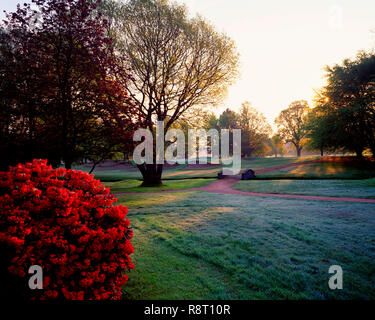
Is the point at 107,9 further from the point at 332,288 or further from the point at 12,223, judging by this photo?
the point at 332,288

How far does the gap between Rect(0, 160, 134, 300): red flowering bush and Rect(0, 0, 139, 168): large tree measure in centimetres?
608

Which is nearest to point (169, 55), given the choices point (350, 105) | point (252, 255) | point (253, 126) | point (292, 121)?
point (252, 255)

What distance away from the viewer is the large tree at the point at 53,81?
24.4 feet

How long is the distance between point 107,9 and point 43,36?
36.3 feet

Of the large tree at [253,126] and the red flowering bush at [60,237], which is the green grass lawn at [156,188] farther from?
the large tree at [253,126]

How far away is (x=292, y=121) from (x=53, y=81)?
6513 cm

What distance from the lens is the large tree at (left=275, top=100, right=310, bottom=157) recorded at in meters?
57.1

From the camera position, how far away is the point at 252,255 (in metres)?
4.36

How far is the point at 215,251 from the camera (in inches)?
178

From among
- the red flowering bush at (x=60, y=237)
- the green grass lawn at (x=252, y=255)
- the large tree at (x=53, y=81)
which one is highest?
the large tree at (x=53, y=81)

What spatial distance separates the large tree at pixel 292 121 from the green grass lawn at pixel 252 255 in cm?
5837

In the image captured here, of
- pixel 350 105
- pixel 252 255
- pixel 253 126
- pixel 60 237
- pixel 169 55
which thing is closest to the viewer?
pixel 60 237

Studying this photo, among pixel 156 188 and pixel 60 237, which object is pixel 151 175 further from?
pixel 60 237

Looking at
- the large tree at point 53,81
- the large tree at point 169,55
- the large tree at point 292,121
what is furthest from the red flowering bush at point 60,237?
the large tree at point 292,121
